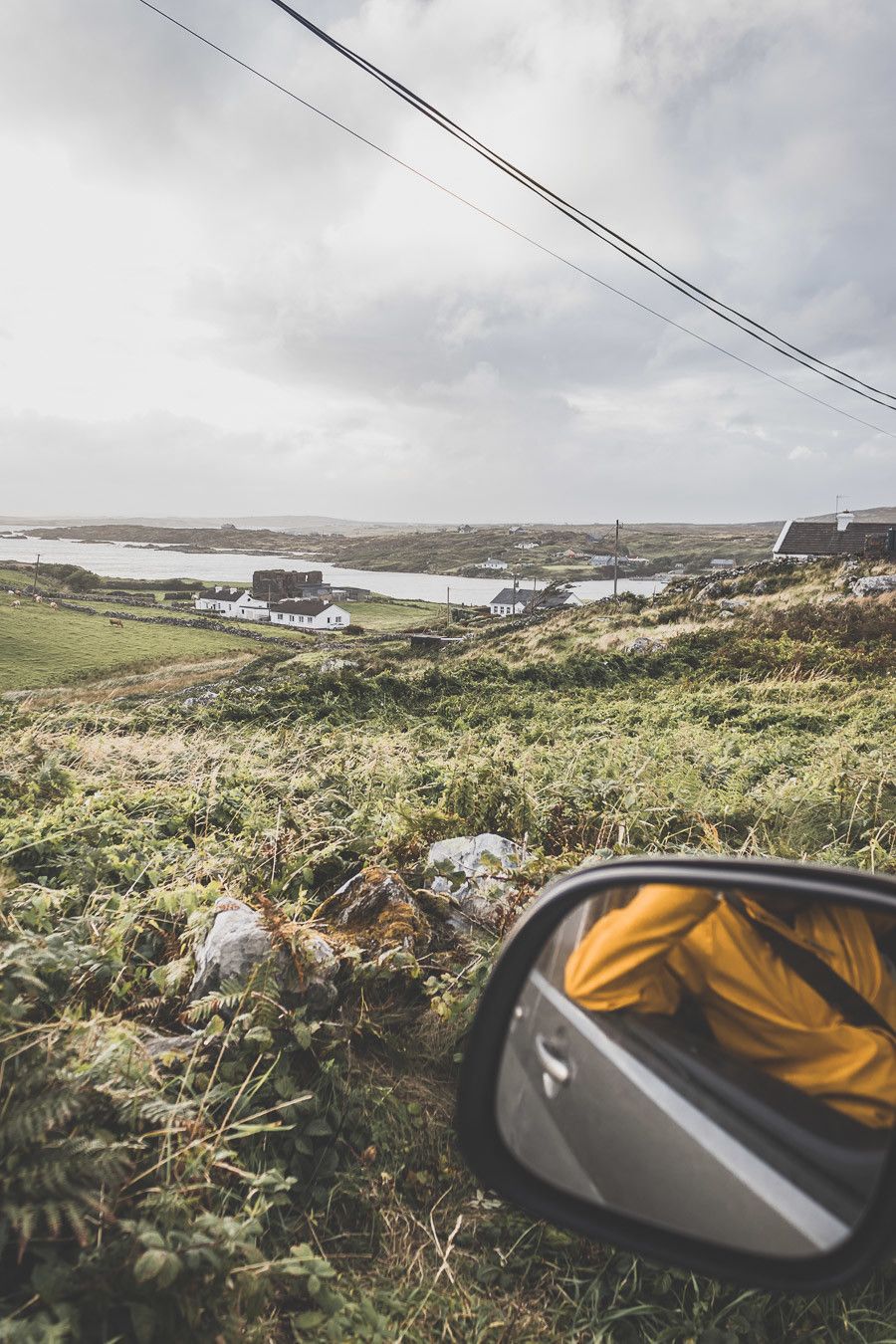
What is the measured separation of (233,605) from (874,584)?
303 feet

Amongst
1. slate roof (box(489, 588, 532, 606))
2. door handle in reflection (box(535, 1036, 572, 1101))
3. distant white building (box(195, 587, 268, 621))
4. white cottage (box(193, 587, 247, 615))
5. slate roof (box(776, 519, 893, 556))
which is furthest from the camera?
white cottage (box(193, 587, 247, 615))

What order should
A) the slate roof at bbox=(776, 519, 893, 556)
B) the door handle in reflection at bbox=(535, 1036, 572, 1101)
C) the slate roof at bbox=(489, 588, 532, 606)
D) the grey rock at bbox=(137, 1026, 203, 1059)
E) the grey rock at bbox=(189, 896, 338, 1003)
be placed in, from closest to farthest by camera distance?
the door handle in reflection at bbox=(535, 1036, 572, 1101)
the grey rock at bbox=(137, 1026, 203, 1059)
the grey rock at bbox=(189, 896, 338, 1003)
the slate roof at bbox=(776, 519, 893, 556)
the slate roof at bbox=(489, 588, 532, 606)

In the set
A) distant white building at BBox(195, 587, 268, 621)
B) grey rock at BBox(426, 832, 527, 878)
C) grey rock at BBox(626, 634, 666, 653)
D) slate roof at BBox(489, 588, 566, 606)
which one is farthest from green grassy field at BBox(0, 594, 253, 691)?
grey rock at BBox(426, 832, 527, 878)

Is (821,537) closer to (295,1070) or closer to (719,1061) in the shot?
(295,1070)

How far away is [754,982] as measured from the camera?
1140mm

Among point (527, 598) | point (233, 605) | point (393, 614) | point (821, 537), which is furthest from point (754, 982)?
point (233, 605)

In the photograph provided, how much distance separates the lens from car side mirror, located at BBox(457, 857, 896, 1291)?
3.52 ft

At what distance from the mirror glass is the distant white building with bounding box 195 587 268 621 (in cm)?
10683

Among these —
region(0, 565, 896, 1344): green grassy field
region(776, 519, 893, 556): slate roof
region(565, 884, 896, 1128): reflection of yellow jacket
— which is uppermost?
region(776, 519, 893, 556): slate roof

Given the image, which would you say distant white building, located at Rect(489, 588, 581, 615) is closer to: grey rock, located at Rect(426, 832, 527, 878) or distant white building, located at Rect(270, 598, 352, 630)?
distant white building, located at Rect(270, 598, 352, 630)

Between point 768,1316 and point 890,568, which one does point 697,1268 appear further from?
point 890,568

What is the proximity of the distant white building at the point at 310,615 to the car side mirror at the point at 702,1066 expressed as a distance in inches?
3862

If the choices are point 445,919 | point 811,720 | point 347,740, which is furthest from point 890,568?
point 445,919

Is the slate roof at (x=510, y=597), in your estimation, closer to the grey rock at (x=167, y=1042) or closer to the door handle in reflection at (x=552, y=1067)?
the grey rock at (x=167, y=1042)
